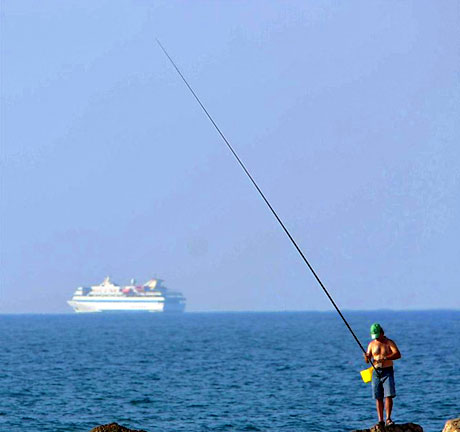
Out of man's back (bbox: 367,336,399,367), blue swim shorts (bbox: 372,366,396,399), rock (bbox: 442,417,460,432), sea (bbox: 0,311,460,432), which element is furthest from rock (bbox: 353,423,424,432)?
sea (bbox: 0,311,460,432)

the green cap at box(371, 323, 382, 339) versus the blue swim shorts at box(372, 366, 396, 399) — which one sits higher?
the green cap at box(371, 323, 382, 339)

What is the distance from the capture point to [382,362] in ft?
55.4

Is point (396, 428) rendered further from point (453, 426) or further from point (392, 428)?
point (453, 426)

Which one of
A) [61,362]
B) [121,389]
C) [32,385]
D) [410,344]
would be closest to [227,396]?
[121,389]

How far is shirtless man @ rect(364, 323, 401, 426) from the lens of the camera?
16.8 metres

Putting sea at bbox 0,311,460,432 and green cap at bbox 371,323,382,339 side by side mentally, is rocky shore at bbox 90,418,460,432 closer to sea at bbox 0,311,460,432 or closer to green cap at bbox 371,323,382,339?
green cap at bbox 371,323,382,339

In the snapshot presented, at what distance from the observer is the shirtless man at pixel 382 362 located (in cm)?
1684

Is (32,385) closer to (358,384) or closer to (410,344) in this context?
(358,384)

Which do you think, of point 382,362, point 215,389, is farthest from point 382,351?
point 215,389

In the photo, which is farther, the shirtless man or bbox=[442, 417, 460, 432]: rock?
the shirtless man

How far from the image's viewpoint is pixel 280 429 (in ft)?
104

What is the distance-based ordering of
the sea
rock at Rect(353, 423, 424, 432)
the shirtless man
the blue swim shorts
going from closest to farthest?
rock at Rect(353, 423, 424, 432)
the shirtless man
the blue swim shorts
the sea

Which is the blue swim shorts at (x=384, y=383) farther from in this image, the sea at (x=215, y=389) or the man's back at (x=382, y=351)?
the sea at (x=215, y=389)

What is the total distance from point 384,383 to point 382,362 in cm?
37
